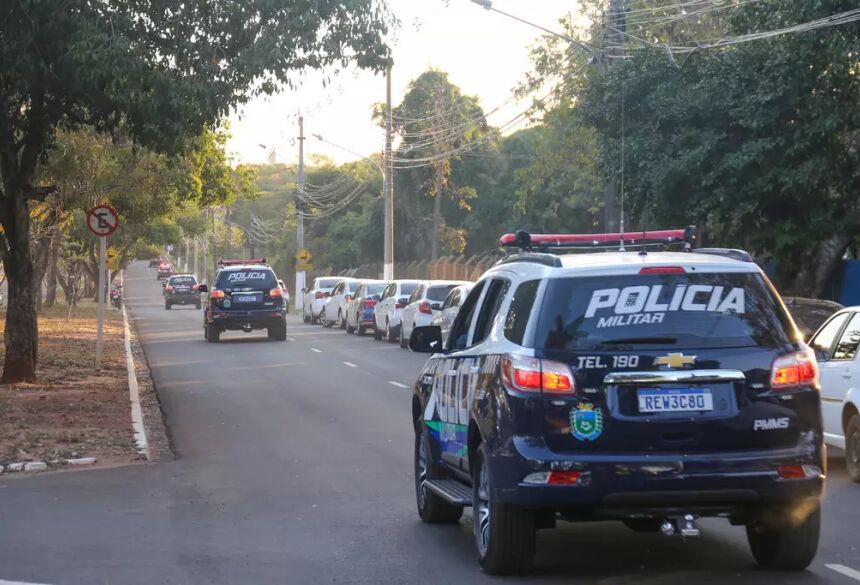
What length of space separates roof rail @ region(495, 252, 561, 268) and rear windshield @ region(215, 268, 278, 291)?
28.3 meters

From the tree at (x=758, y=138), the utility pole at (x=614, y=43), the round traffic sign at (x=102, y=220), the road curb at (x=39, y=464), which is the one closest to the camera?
the road curb at (x=39, y=464)

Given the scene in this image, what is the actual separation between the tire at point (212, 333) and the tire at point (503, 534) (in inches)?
1172

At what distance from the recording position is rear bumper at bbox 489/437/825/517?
7.58 m

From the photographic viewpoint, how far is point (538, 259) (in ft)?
27.6

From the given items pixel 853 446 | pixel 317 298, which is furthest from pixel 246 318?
pixel 853 446

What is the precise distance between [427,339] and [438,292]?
981 inches

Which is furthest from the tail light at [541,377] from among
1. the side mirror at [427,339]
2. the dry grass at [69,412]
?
the dry grass at [69,412]

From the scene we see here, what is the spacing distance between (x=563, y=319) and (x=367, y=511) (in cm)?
377

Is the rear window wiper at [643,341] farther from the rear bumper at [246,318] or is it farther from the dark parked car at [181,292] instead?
the dark parked car at [181,292]

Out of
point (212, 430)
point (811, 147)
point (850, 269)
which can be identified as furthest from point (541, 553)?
point (850, 269)

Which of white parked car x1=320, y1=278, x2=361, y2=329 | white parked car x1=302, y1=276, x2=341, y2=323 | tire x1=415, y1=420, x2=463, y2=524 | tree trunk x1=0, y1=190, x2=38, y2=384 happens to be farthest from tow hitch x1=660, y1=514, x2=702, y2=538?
white parked car x1=302, y1=276, x2=341, y2=323

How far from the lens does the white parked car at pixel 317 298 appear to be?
51344 mm

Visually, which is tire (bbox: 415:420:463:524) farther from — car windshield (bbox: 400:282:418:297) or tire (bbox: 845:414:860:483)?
car windshield (bbox: 400:282:418:297)

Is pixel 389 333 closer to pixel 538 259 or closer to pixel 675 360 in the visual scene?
pixel 538 259
